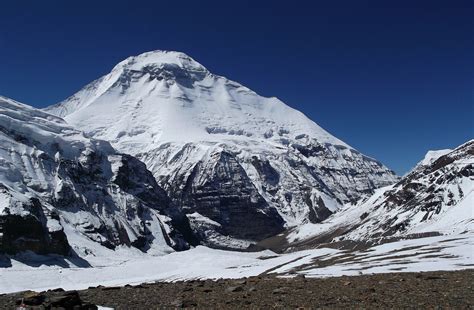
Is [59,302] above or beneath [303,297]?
above

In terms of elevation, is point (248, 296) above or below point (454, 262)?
above

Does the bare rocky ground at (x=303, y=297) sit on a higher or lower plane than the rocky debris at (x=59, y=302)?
lower

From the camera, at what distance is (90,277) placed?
410 feet

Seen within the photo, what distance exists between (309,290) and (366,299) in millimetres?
5773

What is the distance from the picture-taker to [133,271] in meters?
132

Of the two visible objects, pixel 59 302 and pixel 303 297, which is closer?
pixel 59 302

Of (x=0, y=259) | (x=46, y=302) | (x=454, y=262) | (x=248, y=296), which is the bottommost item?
(x=454, y=262)

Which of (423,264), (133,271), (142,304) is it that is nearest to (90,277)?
(133,271)

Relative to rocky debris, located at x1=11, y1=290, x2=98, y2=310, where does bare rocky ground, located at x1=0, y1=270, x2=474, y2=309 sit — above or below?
below

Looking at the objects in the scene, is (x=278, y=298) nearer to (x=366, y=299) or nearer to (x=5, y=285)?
(x=366, y=299)

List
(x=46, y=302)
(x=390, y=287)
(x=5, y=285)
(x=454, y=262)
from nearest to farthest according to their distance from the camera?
(x=46, y=302), (x=390, y=287), (x=454, y=262), (x=5, y=285)

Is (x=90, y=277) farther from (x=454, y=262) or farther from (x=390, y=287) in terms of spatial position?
(x=390, y=287)

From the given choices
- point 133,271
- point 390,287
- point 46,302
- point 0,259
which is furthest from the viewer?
point 0,259

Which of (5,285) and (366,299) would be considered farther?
(5,285)
